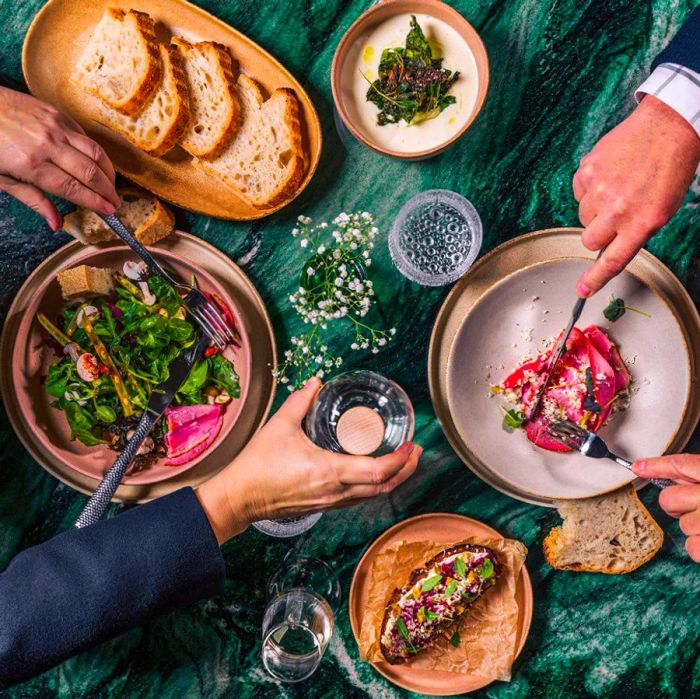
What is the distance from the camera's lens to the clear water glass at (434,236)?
2.26 metres

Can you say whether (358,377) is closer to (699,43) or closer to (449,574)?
(449,574)

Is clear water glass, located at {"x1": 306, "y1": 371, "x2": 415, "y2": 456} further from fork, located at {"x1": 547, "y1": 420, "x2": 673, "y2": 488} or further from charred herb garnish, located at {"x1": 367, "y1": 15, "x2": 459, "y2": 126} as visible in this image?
charred herb garnish, located at {"x1": 367, "y1": 15, "x2": 459, "y2": 126}

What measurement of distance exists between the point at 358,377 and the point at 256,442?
0.45m

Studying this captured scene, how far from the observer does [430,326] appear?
2.31 m

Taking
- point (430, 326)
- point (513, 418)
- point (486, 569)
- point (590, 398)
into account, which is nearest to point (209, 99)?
point (430, 326)

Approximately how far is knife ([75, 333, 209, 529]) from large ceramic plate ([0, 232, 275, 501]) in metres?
0.10

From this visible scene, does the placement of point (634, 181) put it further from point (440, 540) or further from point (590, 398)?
point (440, 540)

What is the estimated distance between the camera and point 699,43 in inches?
69.7

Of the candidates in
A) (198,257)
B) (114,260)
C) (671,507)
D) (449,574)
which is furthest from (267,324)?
(671,507)

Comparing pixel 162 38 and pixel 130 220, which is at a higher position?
pixel 162 38

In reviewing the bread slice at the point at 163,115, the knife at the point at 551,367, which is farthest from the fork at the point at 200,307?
the knife at the point at 551,367

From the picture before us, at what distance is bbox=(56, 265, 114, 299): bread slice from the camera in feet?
7.04

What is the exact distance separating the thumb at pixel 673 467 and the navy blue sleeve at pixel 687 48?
3.25 ft

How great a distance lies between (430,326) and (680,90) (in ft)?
3.18
